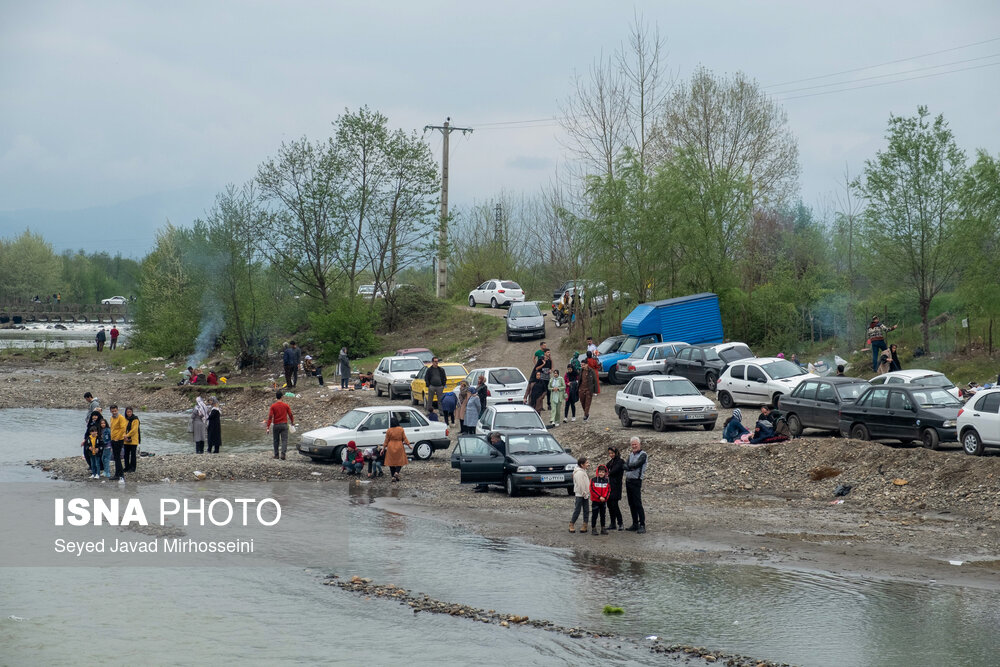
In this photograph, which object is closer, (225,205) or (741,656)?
(741,656)

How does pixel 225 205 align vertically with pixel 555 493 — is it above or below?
above

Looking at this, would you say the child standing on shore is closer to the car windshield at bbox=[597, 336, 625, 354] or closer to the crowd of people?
the crowd of people

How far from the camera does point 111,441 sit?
23.0m

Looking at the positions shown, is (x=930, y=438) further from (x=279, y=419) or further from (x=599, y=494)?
(x=279, y=419)

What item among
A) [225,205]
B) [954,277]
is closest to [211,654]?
[954,277]

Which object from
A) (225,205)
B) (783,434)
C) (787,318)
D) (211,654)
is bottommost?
(211,654)

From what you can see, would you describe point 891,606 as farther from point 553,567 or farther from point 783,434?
point 783,434

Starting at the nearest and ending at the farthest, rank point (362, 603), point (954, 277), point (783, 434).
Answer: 1. point (362, 603)
2. point (783, 434)
3. point (954, 277)

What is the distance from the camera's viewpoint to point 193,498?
838 inches

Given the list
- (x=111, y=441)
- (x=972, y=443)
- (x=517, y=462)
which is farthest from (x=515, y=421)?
(x=972, y=443)

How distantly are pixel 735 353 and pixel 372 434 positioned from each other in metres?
14.5

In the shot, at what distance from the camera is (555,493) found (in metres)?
22.2

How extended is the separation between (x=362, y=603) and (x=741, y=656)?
531 centimetres

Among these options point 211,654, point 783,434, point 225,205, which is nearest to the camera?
point 211,654
